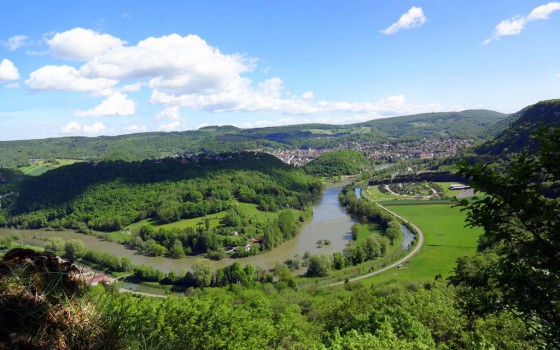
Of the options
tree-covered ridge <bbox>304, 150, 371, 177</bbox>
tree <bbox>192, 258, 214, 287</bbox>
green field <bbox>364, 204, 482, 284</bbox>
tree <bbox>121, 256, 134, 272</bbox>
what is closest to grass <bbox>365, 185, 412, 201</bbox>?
green field <bbox>364, 204, 482, 284</bbox>

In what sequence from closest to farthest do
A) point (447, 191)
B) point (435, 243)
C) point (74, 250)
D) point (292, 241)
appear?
point (435, 243) → point (74, 250) → point (292, 241) → point (447, 191)

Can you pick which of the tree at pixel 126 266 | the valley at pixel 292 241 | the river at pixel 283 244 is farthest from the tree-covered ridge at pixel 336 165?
the tree at pixel 126 266

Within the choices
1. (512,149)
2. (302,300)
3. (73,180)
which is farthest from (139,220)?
(512,149)

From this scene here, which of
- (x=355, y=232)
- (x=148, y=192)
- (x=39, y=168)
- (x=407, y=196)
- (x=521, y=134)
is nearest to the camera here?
(x=355, y=232)

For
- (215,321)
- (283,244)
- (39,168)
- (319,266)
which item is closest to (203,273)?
(319,266)

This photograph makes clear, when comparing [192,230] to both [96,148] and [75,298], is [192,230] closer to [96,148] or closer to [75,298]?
[75,298]

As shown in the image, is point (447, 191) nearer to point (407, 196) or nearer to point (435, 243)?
point (407, 196)

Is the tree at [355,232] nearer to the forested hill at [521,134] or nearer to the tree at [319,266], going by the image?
the tree at [319,266]
